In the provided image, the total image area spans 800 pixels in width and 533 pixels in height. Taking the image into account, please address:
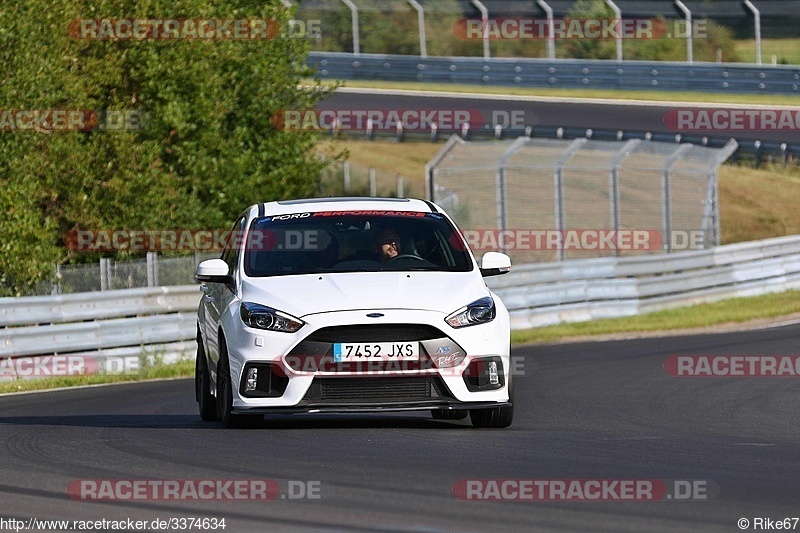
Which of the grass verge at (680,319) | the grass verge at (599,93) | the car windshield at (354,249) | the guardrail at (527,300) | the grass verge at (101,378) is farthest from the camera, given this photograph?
the grass verge at (599,93)

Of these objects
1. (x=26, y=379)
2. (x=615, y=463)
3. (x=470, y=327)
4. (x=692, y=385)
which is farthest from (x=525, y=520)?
(x=26, y=379)

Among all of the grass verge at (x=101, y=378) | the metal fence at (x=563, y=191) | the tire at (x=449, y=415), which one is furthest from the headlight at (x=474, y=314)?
the metal fence at (x=563, y=191)

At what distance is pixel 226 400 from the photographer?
10.8 meters

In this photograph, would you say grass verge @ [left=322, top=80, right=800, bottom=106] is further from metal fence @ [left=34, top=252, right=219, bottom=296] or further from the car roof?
the car roof

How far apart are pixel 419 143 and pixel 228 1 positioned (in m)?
14.3

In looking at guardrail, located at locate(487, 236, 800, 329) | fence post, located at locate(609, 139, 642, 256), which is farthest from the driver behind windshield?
fence post, located at locate(609, 139, 642, 256)

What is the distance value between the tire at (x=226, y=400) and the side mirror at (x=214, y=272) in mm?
501

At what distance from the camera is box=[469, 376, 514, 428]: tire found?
10.7 m

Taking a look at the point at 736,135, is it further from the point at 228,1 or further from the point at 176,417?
the point at 176,417

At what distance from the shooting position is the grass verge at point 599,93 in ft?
123

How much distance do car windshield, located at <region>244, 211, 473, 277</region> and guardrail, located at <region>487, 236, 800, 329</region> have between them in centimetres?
1121

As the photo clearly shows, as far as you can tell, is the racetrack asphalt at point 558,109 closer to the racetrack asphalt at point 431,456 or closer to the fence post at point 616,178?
the fence post at point 616,178

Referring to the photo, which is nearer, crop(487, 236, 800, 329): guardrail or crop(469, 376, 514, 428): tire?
crop(469, 376, 514, 428): tire

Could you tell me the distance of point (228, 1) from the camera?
26.1 metres
